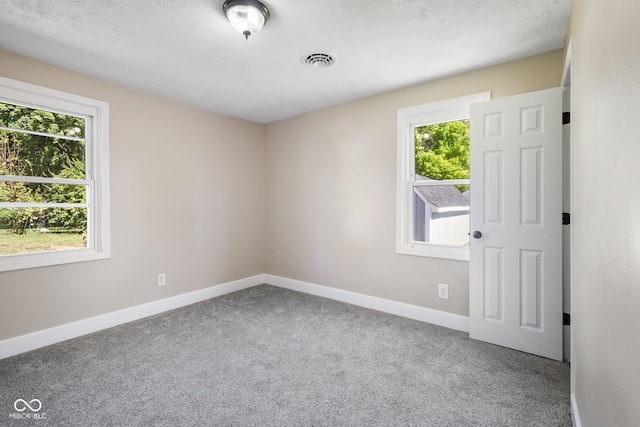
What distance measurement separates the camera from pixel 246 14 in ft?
6.10

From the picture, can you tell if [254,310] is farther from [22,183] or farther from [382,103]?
[382,103]

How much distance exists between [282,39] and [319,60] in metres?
0.41

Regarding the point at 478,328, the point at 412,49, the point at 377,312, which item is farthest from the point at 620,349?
the point at 377,312

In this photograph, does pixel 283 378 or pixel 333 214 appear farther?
pixel 333 214

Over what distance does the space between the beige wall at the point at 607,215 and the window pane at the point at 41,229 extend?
3746 millimetres

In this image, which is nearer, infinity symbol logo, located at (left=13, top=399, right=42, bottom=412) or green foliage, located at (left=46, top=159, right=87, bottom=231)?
infinity symbol logo, located at (left=13, top=399, right=42, bottom=412)

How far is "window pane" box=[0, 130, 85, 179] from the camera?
2539mm

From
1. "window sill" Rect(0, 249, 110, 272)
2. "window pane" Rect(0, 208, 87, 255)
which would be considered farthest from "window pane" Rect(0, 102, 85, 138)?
"window sill" Rect(0, 249, 110, 272)

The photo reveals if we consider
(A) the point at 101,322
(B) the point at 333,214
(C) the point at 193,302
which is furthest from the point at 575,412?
(A) the point at 101,322

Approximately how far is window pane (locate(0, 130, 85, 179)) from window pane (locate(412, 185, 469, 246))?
10.9 feet

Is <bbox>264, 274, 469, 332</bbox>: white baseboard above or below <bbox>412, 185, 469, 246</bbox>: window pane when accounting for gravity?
below

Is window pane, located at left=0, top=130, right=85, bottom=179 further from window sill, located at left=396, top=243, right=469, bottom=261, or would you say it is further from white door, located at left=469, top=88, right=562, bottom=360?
white door, located at left=469, top=88, right=562, bottom=360

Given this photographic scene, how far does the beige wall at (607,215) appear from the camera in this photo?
0.84 metres

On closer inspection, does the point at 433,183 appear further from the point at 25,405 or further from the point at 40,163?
the point at 40,163
